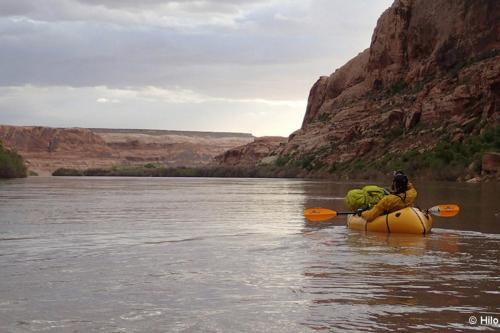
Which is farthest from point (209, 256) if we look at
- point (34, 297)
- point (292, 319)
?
point (292, 319)

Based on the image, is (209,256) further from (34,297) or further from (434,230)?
(434,230)

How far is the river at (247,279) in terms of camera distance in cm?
675

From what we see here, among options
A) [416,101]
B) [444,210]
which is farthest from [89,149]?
[444,210]

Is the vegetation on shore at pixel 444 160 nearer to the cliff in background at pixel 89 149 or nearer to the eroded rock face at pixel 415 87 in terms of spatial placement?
the eroded rock face at pixel 415 87

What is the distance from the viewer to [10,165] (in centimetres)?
7538

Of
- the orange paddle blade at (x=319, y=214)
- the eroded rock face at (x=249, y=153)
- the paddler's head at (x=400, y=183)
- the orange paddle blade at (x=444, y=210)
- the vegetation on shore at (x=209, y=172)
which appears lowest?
the vegetation on shore at (x=209, y=172)

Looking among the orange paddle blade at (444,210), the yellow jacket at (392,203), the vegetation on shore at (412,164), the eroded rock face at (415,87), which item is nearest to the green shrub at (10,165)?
the vegetation on shore at (412,164)

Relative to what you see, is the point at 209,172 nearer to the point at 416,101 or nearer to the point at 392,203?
the point at 416,101

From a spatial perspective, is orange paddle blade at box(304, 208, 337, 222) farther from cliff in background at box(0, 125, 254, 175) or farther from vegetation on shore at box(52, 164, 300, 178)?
cliff in background at box(0, 125, 254, 175)

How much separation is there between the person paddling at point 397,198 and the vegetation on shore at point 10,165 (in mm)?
64686

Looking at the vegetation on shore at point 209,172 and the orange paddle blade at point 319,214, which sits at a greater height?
the orange paddle blade at point 319,214

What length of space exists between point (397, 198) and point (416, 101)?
56.5 m

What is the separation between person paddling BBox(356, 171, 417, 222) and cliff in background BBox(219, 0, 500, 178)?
33072 millimetres

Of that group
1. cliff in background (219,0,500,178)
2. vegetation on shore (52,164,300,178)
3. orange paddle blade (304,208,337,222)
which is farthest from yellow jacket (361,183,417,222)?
vegetation on shore (52,164,300,178)
